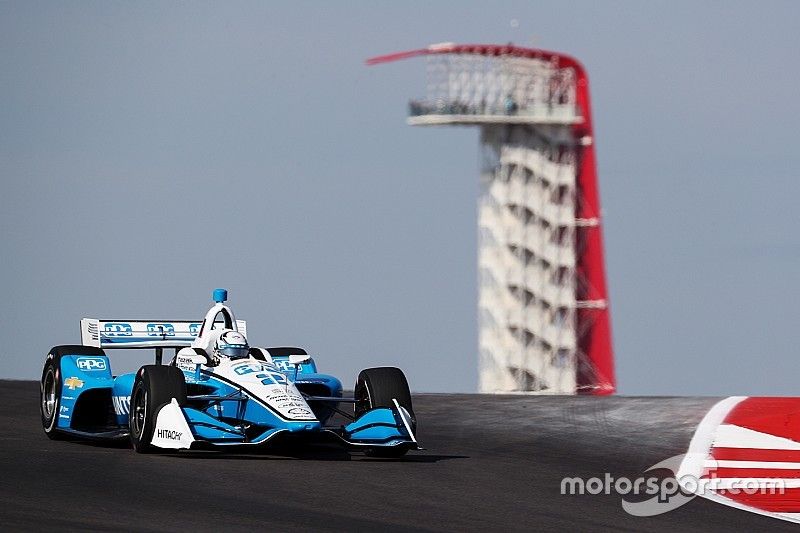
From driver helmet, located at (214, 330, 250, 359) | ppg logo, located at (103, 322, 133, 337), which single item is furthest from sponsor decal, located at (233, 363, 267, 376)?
ppg logo, located at (103, 322, 133, 337)

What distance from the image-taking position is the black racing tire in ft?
51.1

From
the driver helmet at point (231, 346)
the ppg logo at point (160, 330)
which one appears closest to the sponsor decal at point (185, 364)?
the driver helmet at point (231, 346)

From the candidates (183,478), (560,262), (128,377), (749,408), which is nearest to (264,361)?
(128,377)

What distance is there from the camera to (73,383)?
15570 mm

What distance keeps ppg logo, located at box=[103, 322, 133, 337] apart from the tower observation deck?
3597cm

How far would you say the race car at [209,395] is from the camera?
13352mm

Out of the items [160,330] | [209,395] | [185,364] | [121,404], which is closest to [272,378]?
[209,395]

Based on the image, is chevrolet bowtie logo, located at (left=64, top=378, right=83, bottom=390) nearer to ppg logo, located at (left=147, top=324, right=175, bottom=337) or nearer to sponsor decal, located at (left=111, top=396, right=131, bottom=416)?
sponsor decal, located at (left=111, top=396, right=131, bottom=416)

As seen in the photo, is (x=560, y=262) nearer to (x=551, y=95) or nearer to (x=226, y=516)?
(x=551, y=95)

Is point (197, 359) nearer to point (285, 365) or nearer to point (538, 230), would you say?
point (285, 365)

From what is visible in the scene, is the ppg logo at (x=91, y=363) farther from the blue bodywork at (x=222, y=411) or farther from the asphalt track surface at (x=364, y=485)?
the asphalt track surface at (x=364, y=485)

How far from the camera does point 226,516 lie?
1002 cm

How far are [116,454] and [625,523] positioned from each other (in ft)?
17.4

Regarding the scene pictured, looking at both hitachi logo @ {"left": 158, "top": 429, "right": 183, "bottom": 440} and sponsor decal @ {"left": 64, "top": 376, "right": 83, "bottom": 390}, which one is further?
sponsor decal @ {"left": 64, "top": 376, "right": 83, "bottom": 390}
